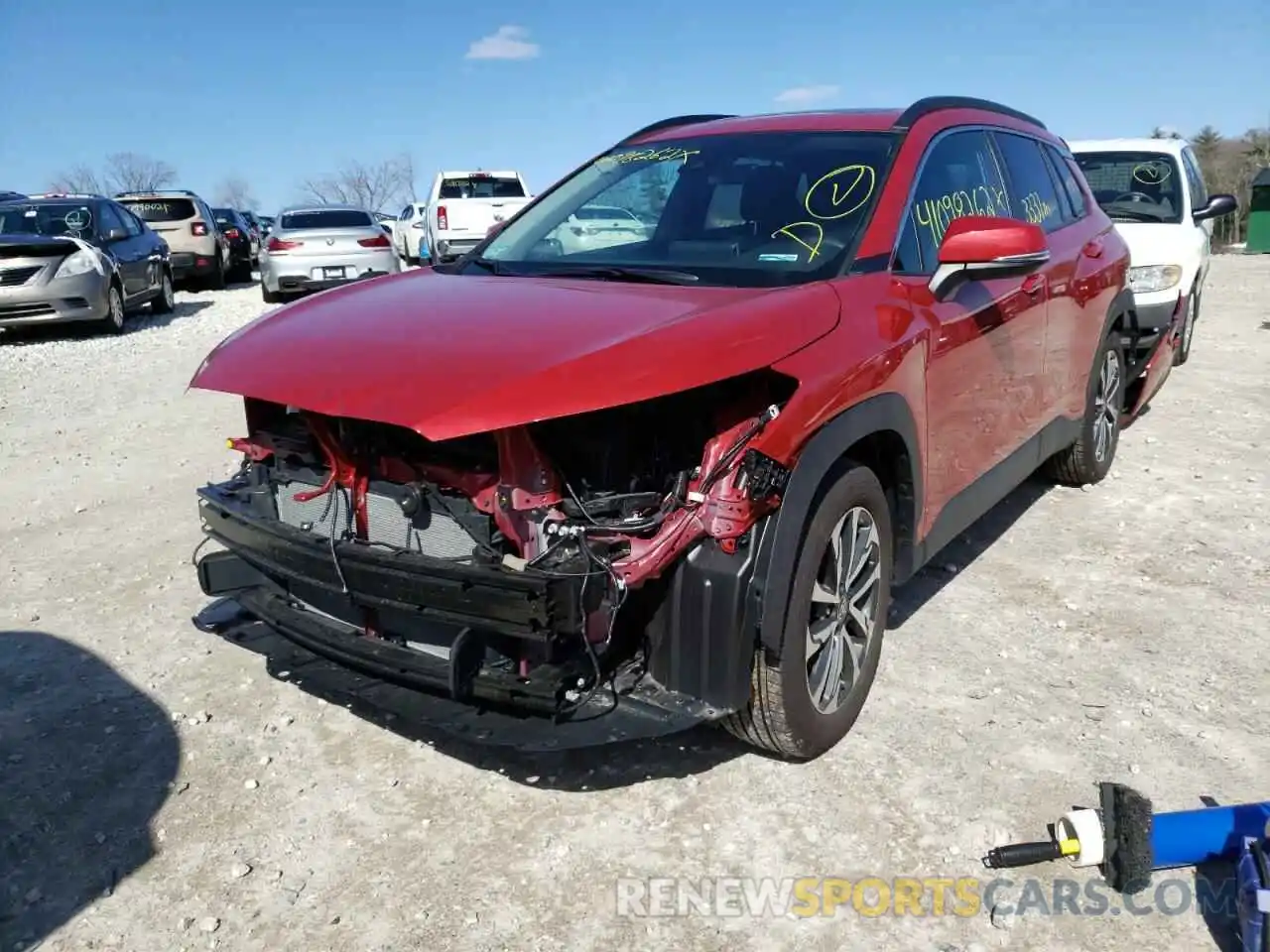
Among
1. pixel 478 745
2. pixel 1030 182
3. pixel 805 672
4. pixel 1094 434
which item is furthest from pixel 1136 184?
pixel 478 745

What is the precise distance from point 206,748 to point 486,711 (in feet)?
3.59

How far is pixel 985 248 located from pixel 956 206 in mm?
640

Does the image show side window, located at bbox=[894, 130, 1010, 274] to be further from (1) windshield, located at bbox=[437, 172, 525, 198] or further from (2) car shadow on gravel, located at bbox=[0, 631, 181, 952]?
(1) windshield, located at bbox=[437, 172, 525, 198]

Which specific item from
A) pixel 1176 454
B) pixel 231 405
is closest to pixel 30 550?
pixel 231 405

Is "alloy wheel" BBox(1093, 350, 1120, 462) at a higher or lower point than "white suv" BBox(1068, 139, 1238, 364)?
lower

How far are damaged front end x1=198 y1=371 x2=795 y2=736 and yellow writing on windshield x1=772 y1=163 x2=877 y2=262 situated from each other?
788 millimetres

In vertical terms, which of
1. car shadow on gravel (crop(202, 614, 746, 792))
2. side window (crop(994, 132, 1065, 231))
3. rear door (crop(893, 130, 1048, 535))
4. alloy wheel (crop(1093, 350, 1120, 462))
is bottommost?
car shadow on gravel (crop(202, 614, 746, 792))

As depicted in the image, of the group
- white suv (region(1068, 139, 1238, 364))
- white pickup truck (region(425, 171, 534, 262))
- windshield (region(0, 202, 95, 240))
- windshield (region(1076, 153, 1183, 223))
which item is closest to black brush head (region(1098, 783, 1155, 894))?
white suv (region(1068, 139, 1238, 364))

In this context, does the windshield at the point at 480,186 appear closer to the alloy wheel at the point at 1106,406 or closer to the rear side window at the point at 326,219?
the rear side window at the point at 326,219

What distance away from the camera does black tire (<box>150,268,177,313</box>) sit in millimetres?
13625

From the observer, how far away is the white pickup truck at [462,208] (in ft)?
53.6

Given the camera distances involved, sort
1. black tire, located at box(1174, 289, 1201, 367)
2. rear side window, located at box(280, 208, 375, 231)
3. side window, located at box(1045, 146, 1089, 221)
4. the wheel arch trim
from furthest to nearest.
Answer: rear side window, located at box(280, 208, 375, 231)
black tire, located at box(1174, 289, 1201, 367)
side window, located at box(1045, 146, 1089, 221)
the wheel arch trim

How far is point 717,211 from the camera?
346cm

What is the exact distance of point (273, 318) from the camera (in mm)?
3135
